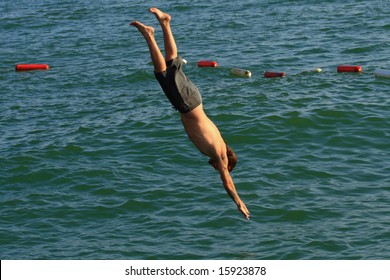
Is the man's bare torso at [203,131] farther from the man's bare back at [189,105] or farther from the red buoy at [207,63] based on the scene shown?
the red buoy at [207,63]

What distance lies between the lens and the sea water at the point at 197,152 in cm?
2464

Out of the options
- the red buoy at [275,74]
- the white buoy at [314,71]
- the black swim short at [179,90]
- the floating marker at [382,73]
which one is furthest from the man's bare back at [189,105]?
the white buoy at [314,71]

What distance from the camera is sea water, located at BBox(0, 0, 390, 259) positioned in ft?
80.8

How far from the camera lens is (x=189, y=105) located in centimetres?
1552

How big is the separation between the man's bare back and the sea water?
305 inches

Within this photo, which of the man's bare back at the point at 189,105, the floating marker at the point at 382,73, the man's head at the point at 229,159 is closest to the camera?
the man's bare back at the point at 189,105

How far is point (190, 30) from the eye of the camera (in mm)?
46281

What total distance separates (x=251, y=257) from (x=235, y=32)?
23.5 m

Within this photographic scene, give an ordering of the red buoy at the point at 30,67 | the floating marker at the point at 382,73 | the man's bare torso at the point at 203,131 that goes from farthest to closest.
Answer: the red buoy at the point at 30,67 → the floating marker at the point at 382,73 → the man's bare torso at the point at 203,131

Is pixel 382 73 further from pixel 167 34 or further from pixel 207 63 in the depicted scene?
pixel 167 34

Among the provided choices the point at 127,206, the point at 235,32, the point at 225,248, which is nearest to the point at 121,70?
the point at 235,32

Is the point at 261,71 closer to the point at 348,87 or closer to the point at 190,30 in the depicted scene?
the point at 348,87

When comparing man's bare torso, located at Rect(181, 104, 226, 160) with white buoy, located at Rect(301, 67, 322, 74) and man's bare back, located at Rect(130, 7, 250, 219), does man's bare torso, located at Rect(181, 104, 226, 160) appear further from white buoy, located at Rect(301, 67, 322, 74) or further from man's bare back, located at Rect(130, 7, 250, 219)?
white buoy, located at Rect(301, 67, 322, 74)

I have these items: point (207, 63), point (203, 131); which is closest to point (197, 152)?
point (207, 63)
